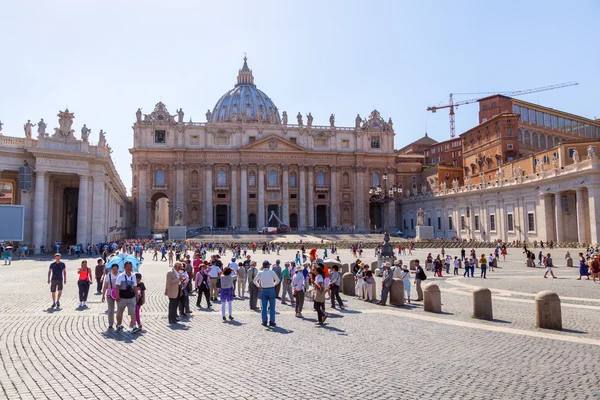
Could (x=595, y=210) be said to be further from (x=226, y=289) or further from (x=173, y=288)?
(x=173, y=288)

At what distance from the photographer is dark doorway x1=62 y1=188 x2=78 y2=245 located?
43562mm

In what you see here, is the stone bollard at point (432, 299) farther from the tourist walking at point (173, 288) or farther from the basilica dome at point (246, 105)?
the basilica dome at point (246, 105)

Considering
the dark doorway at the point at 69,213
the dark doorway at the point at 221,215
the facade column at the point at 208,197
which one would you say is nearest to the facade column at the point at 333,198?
the dark doorway at the point at 221,215

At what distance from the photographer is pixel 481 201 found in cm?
5309

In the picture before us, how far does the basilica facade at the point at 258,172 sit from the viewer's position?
72000 millimetres

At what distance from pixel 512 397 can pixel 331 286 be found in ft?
25.1

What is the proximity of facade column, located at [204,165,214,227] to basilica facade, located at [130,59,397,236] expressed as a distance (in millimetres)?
152

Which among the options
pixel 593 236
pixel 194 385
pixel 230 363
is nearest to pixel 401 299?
pixel 230 363

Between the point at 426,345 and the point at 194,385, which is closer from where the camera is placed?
the point at 194,385

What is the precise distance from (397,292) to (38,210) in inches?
1126

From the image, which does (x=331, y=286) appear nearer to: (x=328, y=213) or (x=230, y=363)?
(x=230, y=363)

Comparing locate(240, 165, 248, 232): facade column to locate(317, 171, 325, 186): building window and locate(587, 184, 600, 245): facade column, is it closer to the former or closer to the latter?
locate(317, 171, 325, 186): building window

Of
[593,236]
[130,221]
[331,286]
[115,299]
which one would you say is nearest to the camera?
[115,299]

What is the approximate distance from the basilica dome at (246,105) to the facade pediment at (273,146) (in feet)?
92.6
